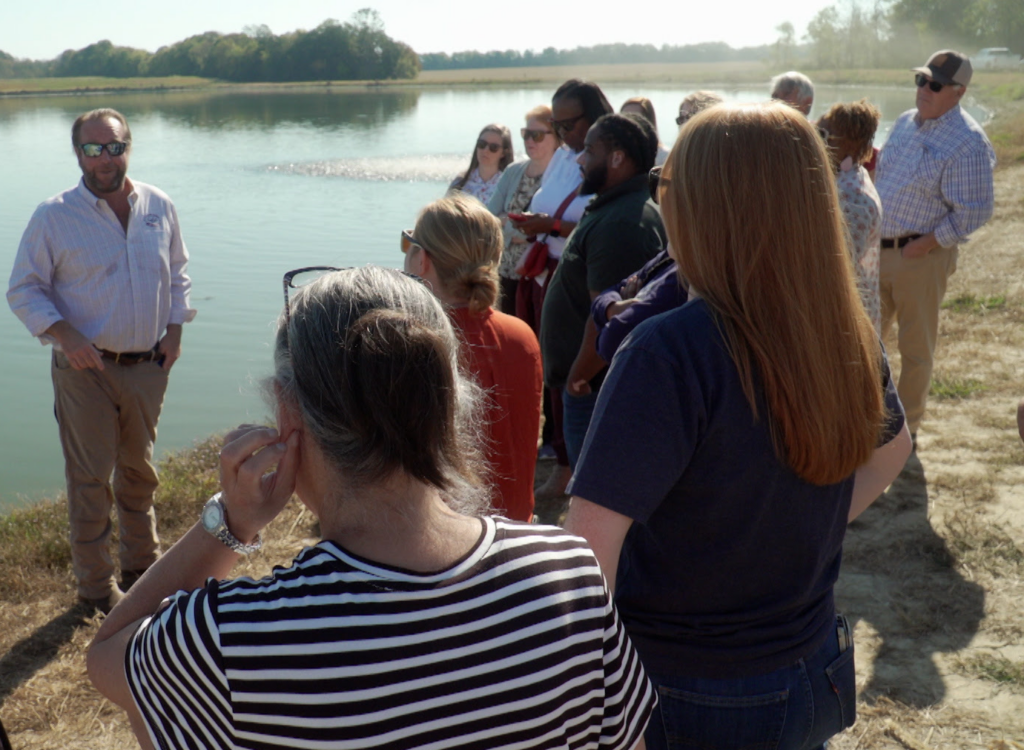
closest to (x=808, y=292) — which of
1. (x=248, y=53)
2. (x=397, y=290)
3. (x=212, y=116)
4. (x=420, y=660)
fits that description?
(x=397, y=290)

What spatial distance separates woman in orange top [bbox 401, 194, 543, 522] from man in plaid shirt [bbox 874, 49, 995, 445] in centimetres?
321

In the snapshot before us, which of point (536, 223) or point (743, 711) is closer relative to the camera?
point (743, 711)

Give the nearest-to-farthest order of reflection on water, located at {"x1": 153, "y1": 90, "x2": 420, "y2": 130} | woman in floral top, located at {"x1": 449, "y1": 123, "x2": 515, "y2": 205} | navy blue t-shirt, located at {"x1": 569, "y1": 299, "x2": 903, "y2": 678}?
navy blue t-shirt, located at {"x1": 569, "y1": 299, "x2": 903, "y2": 678} → woman in floral top, located at {"x1": 449, "y1": 123, "x2": 515, "y2": 205} → reflection on water, located at {"x1": 153, "y1": 90, "x2": 420, "y2": 130}

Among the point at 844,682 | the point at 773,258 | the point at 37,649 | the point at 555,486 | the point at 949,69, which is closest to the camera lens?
the point at 773,258

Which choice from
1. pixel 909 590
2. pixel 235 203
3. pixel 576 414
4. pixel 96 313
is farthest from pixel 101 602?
pixel 235 203

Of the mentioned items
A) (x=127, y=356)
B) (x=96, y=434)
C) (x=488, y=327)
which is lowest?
(x=96, y=434)

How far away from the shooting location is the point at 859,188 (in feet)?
12.8

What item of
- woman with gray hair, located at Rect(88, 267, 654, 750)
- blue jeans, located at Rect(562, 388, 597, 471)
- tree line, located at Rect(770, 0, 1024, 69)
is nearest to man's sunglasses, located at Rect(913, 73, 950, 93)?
blue jeans, located at Rect(562, 388, 597, 471)

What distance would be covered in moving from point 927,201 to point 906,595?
2426mm

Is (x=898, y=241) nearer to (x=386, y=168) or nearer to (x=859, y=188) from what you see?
(x=859, y=188)

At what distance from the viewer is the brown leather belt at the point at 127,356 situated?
3.89 m

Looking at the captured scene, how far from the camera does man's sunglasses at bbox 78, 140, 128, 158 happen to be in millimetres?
3814

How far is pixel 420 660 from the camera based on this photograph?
42.5 inches

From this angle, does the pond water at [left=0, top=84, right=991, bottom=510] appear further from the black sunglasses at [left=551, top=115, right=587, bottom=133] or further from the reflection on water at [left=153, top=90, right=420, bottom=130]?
the black sunglasses at [left=551, top=115, right=587, bottom=133]
